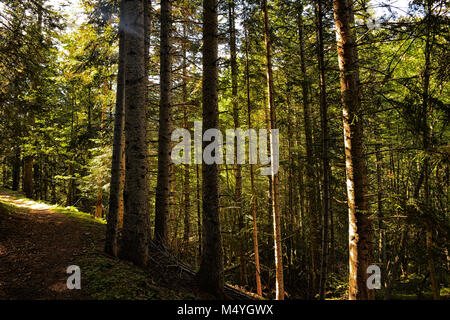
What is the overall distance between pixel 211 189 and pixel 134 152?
2.17 metres

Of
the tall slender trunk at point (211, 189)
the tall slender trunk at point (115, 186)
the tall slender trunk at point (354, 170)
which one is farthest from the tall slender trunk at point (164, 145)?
the tall slender trunk at point (354, 170)

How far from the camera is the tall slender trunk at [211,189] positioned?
544 centimetres

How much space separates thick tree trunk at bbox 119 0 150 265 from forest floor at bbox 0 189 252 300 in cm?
51

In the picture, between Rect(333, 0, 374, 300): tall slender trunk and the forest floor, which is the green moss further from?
Rect(333, 0, 374, 300): tall slender trunk

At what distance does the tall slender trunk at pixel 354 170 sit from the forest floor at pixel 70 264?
121 inches

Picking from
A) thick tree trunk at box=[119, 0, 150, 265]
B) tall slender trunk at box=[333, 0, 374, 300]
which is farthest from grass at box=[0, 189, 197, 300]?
tall slender trunk at box=[333, 0, 374, 300]

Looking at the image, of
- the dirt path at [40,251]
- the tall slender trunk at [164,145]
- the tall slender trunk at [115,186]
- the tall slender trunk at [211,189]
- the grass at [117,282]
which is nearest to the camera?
the dirt path at [40,251]

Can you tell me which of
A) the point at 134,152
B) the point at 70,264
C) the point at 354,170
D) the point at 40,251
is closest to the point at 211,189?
the point at 134,152

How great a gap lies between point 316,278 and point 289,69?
34.5 feet

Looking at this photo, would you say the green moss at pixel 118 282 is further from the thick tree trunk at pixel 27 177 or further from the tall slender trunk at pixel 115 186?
the thick tree trunk at pixel 27 177
